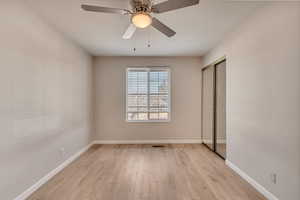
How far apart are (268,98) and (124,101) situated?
13.1ft

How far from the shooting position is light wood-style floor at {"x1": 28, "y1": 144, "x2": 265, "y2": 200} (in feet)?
8.61

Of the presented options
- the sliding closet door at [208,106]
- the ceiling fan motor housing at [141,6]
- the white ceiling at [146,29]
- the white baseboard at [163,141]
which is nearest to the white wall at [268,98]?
the white ceiling at [146,29]

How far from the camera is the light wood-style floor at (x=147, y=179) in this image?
262 cm

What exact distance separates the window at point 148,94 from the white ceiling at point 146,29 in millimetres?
1009

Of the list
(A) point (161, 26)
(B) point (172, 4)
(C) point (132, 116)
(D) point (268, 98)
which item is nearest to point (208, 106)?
(C) point (132, 116)

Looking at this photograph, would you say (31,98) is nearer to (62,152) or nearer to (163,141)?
(62,152)

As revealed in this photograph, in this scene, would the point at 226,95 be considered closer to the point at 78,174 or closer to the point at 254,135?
the point at 254,135

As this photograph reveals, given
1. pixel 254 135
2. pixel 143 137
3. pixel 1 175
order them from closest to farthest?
pixel 1 175, pixel 254 135, pixel 143 137

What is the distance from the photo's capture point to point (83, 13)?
2.89 metres

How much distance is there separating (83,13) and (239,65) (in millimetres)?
2684

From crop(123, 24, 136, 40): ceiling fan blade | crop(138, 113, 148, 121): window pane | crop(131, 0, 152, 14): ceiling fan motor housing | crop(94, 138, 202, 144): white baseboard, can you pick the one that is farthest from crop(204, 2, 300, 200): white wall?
crop(138, 113, 148, 121): window pane

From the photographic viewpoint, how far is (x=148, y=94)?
231 inches

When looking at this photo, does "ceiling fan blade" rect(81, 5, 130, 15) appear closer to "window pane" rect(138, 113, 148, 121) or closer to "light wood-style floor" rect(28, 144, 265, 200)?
"light wood-style floor" rect(28, 144, 265, 200)

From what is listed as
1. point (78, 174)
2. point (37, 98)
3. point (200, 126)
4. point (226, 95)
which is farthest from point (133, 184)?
point (200, 126)
